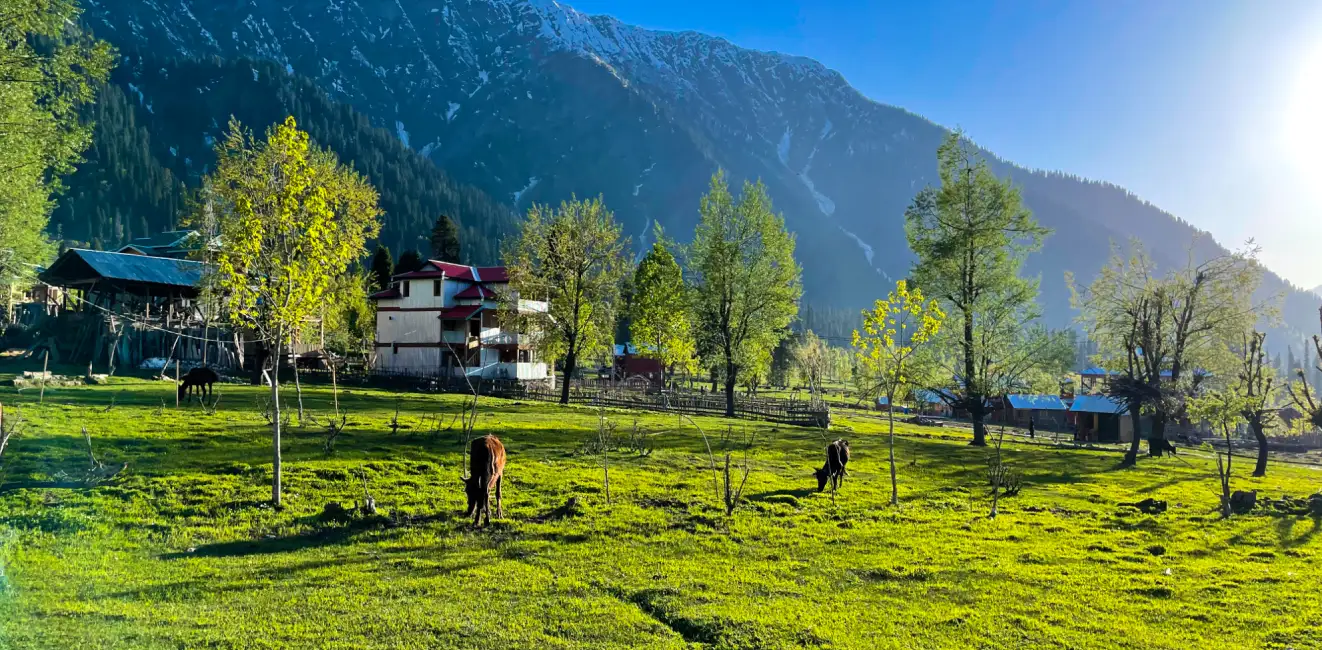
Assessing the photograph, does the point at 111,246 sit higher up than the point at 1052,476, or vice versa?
the point at 111,246

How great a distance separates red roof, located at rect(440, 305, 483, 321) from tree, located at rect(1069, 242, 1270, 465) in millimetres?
47018

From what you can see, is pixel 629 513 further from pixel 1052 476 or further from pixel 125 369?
pixel 125 369

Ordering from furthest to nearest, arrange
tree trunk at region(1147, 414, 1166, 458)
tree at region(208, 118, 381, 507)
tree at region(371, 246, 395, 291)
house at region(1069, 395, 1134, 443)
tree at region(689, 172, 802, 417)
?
1. tree at region(371, 246, 395, 291)
2. house at region(1069, 395, 1134, 443)
3. tree at region(689, 172, 802, 417)
4. tree trunk at region(1147, 414, 1166, 458)
5. tree at region(208, 118, 381, 507)

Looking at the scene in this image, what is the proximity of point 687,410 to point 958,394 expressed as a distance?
17553mm


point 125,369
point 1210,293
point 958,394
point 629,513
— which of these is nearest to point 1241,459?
point 1210,293

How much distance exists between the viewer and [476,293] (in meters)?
60.3

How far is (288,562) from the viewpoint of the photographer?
1116cm

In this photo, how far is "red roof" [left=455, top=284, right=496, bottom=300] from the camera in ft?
197

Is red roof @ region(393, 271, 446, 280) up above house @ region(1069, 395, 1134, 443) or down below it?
Answer: above

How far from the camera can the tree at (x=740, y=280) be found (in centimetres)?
4597

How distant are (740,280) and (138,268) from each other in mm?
45132

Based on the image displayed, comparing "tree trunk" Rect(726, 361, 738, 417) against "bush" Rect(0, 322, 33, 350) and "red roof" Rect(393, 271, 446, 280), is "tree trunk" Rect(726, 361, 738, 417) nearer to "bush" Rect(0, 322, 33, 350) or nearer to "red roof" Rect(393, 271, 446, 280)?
"red roof" Rect(393, 271, 446, 280)

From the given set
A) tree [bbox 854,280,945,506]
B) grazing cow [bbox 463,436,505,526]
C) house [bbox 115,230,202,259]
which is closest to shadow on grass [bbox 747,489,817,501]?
tree [bbox 854,280,945,506]

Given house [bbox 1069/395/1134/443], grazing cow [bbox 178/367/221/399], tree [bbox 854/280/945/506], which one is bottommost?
house [bbox 1069/395/1134/443]
